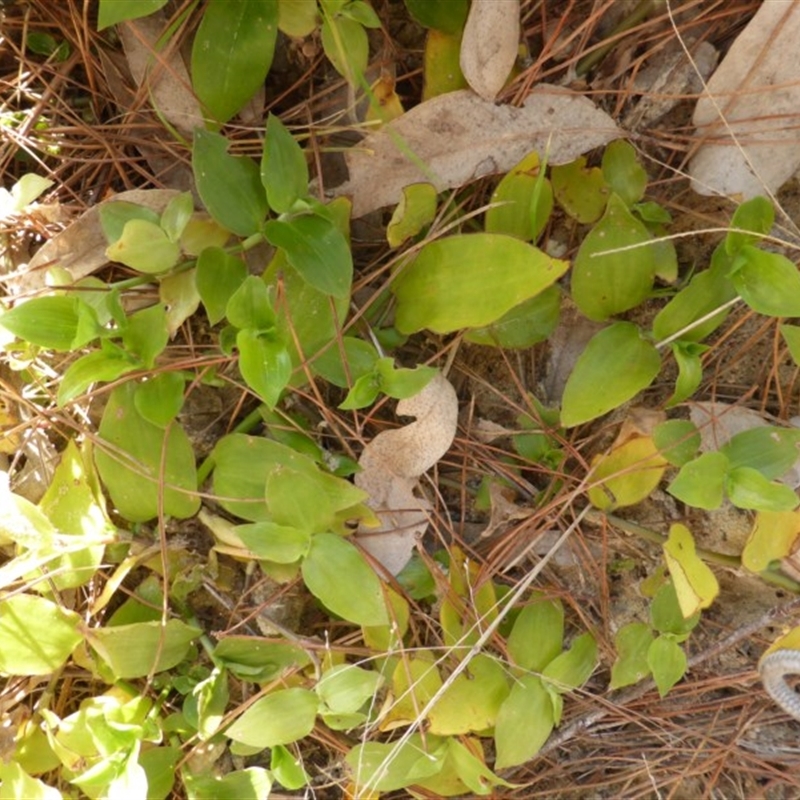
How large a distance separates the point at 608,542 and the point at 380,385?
37 centimetres

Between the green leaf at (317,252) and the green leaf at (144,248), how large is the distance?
0.11 m

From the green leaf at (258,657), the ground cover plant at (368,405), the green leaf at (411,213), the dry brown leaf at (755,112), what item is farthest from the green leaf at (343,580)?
the dry brown leaf at (755,112)

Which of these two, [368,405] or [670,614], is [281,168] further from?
[670,614]

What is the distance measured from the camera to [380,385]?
35.9 inches

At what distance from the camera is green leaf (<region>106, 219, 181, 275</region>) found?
876 millimetres

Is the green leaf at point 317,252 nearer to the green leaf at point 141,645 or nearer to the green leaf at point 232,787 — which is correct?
the green leaf at point 141,645

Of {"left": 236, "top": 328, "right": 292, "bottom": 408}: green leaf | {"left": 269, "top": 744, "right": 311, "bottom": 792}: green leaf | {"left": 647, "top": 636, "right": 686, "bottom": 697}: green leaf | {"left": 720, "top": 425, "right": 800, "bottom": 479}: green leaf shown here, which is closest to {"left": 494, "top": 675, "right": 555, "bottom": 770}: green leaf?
{"left": 647, "top": 636, "right": 686, "bottom": 697}: green leaf

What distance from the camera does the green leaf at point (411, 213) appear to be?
2.92 feet

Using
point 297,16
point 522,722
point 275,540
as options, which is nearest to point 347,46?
point 297,16

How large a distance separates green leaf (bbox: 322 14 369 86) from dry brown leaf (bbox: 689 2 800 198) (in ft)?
1.21

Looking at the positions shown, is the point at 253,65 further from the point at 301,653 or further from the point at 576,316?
the point at 301,653

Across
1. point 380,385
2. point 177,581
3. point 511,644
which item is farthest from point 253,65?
point 511,644

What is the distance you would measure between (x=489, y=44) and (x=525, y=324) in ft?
0.99

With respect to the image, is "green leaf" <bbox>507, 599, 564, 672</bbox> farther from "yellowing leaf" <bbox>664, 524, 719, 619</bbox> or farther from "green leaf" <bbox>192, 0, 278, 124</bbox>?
"green leaf" <bbox>192, 0, 278, 124</bbox>
